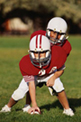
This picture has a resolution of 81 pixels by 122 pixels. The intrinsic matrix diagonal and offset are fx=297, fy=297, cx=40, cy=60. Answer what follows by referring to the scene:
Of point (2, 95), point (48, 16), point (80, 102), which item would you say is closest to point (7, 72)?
point (2, 95)

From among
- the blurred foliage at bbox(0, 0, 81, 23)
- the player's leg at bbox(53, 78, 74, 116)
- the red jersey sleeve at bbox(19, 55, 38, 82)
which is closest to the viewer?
the red jersey sleeve at bbox(19, 55, 38, 82)

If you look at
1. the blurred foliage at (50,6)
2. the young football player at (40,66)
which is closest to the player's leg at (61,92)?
the young football player at (40,66)

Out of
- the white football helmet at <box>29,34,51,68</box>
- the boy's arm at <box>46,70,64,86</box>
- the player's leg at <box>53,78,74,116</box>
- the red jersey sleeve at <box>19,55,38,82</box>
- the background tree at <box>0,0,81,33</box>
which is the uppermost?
the white football helmet at <box>29,34,51,68</box>

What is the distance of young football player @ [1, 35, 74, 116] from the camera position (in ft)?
14.7

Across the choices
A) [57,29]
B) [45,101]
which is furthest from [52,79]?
[45,101]

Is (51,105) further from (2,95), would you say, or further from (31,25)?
(31,25)

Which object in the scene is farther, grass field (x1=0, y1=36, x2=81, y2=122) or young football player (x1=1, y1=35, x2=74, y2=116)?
grass field (x1=0, y1=36, x2=81, y2=122)

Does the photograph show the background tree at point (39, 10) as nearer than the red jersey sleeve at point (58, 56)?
No

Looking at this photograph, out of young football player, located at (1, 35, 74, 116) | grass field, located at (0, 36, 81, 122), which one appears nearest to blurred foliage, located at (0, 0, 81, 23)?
grass field, located at (0, 36, 81, 122)

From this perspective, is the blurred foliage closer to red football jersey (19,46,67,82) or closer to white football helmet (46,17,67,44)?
white football helmet (46,17,67,44)

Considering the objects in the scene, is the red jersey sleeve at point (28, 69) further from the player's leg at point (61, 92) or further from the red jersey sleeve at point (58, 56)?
the player's leg at point (61, 92)

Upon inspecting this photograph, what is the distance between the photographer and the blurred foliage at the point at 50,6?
131ft

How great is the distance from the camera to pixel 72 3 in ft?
150

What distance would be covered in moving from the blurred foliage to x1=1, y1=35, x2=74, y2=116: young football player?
35.1 m
